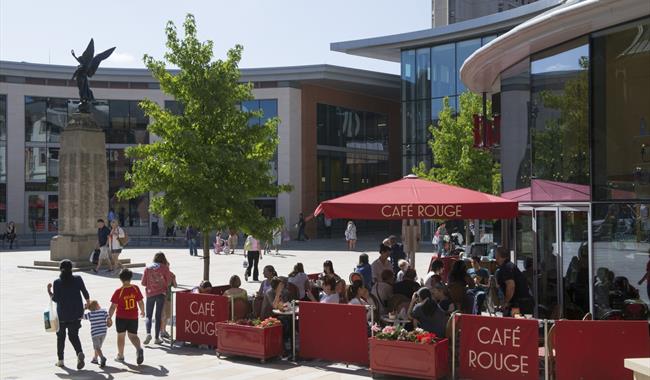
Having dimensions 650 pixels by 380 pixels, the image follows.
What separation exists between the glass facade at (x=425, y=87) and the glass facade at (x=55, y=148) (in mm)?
18301

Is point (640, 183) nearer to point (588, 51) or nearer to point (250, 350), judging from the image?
point (588, 51)

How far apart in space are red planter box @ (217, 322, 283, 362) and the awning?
2043 mm

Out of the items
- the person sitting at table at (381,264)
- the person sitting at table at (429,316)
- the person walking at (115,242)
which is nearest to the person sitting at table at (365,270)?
the person sitting at table at (381,264)

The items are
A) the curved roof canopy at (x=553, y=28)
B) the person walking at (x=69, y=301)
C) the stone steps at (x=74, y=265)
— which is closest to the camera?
the curved roof canopy at (x=553, y=28)

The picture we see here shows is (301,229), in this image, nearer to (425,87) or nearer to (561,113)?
(425,87)

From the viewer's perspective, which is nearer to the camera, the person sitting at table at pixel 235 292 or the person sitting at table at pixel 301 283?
the person sitting at table at pixel 235 292

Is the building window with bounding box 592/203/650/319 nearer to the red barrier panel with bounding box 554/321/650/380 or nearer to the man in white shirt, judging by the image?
the red barrier panel with bounding box 554/321/650/380

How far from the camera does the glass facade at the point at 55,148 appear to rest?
46344 millimetres

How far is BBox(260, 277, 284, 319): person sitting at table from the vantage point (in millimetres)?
11211

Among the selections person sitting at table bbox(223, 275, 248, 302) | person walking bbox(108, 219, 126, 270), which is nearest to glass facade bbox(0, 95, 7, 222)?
person walking bbox(108, 219, 126, 270)

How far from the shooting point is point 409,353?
9.22 metres

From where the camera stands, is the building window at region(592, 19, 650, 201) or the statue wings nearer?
the building window at region(592, 19, 650, 201)

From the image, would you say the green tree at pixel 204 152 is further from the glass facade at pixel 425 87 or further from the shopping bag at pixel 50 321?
the glass facade at pixel 425 87

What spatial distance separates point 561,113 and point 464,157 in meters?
16.1
